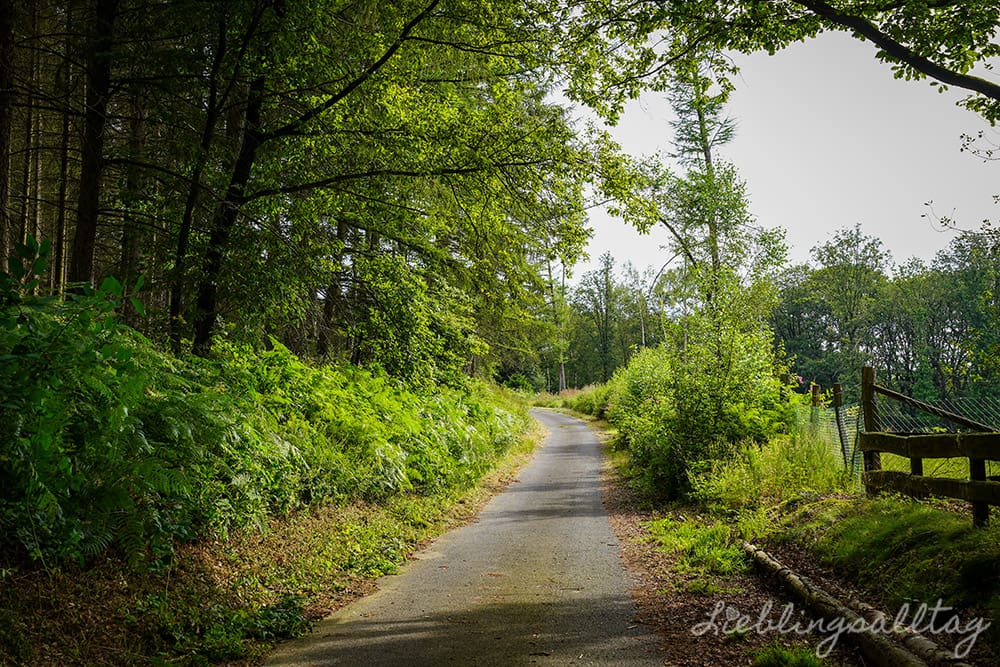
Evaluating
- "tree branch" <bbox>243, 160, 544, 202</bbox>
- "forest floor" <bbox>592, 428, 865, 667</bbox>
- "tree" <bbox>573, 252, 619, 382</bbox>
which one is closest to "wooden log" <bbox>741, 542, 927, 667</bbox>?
"forest floor" <bbox>592, 428, 865, 667</bbox>

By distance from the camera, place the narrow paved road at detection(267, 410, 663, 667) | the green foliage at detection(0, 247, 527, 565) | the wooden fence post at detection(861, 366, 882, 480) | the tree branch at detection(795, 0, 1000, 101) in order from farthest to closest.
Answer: the wooden fence post at detection(861, 366, 882, 480) < the tree branch at detection(795, 0, 1000, 101) < the narrow paved road at detection(267, 410, 663, 667) < the green foliage at detection(0, 247, 527, 565)

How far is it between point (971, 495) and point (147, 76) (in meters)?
10.6

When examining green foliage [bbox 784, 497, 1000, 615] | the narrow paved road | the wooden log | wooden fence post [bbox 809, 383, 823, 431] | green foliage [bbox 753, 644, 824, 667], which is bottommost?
the narrow paved road

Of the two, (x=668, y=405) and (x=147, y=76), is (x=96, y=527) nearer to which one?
(x=147, y=76)

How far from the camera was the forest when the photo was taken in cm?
477

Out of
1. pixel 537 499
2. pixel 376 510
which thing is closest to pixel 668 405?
pixel 537 499

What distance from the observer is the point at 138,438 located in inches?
186

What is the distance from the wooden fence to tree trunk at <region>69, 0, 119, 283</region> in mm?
10338

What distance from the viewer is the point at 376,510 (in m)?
9.92

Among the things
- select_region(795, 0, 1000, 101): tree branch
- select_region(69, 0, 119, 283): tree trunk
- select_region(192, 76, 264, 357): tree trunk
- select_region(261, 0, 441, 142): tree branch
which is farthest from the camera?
select_region(192, 76, 264, 357): tree trunk

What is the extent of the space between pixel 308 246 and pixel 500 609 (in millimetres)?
7289

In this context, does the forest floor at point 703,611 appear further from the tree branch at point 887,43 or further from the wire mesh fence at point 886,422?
the tree branch at point 887,43

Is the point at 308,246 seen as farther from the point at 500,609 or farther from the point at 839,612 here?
the point at 839,612

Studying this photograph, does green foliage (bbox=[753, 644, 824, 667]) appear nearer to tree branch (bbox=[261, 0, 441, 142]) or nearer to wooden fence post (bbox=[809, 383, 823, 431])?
wooden fence post (bbox=[809, 383, 823, 431])
